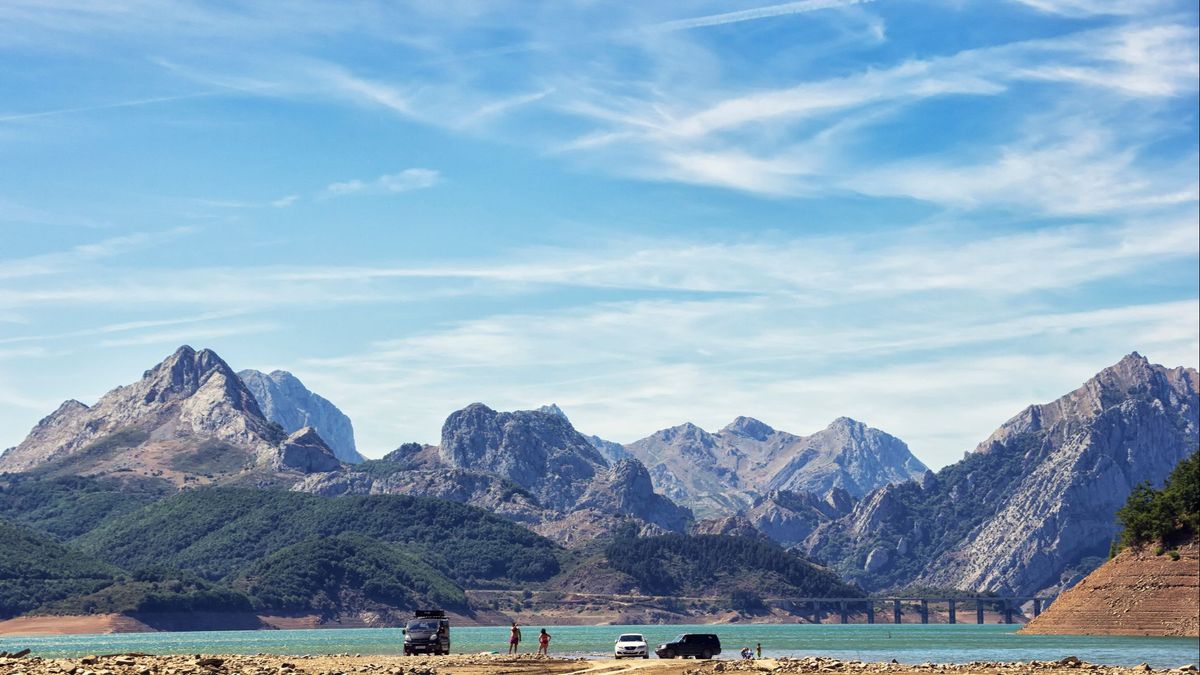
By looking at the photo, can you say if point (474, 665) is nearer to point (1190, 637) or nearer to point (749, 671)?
point (749, 671)

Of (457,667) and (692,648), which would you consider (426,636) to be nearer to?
(692,648)

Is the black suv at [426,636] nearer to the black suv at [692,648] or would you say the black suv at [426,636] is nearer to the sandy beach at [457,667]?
the sandy beach at [457,667]

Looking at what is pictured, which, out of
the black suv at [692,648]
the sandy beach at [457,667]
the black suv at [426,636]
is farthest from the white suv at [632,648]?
the sandy beach at [457,667]

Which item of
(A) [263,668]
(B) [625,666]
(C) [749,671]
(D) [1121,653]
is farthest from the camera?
(D) [1121,653]

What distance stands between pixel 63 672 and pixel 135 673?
2998 millimetres

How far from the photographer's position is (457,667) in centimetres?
8025

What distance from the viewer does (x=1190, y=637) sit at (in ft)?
627

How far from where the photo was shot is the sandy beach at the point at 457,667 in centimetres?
6369

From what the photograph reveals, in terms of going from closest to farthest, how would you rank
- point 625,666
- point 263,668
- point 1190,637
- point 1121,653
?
point 263,668 < point 625,666 < point 1121,653 < point 1190,637

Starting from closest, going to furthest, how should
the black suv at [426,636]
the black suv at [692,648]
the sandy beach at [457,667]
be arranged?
1. the sandy beach at [457,667]
2. the black suv at [426,636]
3. the black suv at [692,648]

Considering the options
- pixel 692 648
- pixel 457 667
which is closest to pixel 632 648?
pixel 692 648

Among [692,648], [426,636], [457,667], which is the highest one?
[426,636]

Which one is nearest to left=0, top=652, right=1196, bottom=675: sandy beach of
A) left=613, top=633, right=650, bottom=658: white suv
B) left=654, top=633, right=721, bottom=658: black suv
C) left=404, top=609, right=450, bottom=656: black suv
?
left=404, top=609, right=450, bottom=656: black suv

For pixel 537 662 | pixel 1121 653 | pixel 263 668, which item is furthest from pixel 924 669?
pixel 1121 653
